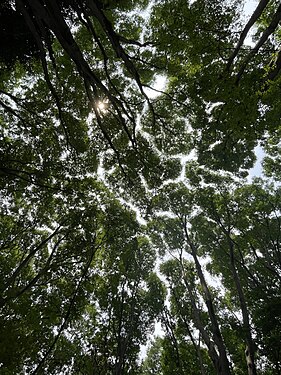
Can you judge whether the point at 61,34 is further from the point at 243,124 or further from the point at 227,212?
the point at 227,212

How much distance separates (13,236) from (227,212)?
9753mm

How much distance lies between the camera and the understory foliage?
468cm

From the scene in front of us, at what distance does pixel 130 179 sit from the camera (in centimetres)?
834

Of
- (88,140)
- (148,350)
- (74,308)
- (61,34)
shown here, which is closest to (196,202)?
(88,140)

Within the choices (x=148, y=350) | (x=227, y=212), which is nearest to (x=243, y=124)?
(x=227, y=212)

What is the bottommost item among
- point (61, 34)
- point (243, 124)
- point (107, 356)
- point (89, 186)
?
point (107, 356)

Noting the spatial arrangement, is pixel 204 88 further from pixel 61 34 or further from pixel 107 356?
pixel 107 356

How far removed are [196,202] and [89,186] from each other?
5.83 meters

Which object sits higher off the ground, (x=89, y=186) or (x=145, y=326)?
(x=89, y=186)

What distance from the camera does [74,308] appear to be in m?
8.33

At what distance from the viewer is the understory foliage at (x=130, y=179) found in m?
4.68

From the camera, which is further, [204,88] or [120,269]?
[120,269]

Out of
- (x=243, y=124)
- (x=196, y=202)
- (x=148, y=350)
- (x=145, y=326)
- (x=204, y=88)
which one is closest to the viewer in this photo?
(x=243, y=124)

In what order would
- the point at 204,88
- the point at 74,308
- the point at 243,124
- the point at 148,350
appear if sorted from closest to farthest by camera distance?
1. the point at 243,124
2. the point at 204,88
3. the point at 74,308
4. the point at 148,350
